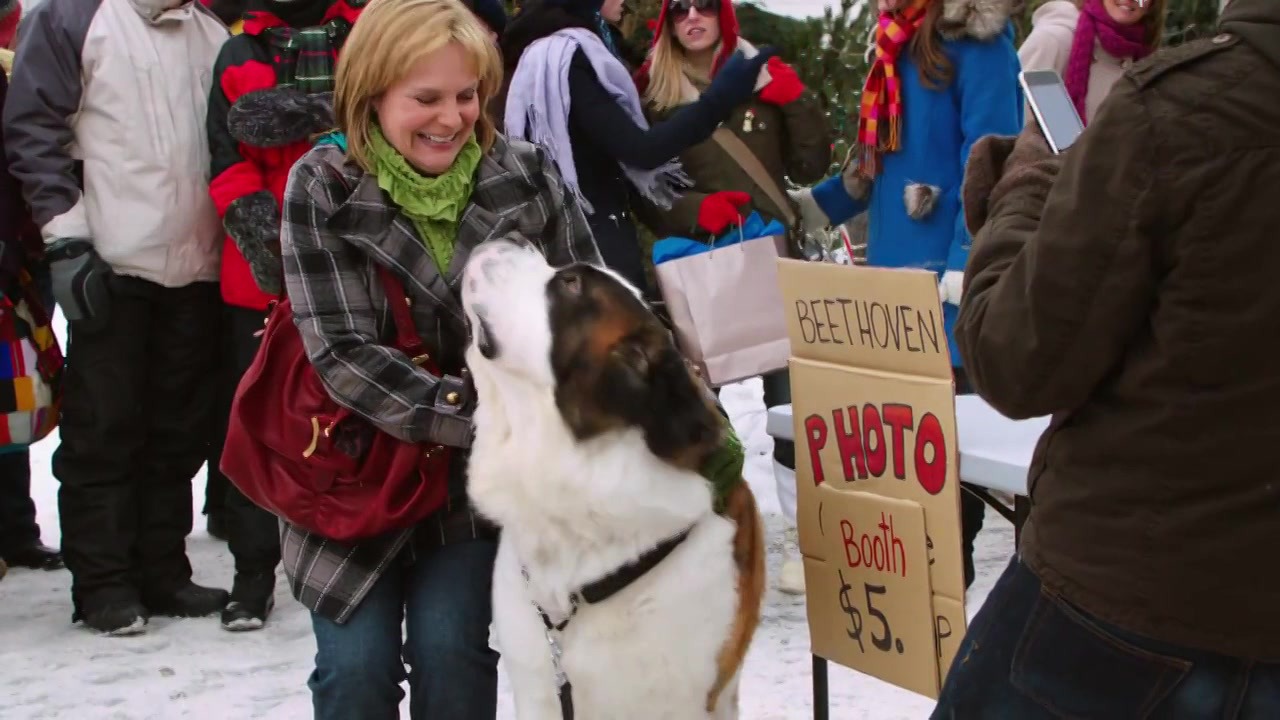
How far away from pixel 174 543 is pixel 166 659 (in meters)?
0.57

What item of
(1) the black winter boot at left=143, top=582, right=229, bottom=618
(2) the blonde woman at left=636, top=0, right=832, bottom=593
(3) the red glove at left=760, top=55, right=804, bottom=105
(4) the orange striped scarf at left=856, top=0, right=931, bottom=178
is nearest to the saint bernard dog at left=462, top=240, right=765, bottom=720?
(4) the orange striped scarf at left=856, top=0, right=931, bottom=178

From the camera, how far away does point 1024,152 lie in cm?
189

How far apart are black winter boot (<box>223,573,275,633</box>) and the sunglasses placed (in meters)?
2.58

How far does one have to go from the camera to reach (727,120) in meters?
5.01

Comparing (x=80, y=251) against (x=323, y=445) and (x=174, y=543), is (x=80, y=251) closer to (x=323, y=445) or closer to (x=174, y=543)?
(x=174, y=543)

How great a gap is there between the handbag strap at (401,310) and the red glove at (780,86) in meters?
2.46

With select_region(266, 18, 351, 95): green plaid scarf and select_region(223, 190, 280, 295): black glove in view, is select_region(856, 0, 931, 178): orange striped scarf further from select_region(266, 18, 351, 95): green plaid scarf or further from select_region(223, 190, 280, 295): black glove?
select_region(223, 190, 280, 295): black glove

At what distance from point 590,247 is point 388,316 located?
51cm

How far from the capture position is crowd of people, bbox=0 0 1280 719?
156 cm

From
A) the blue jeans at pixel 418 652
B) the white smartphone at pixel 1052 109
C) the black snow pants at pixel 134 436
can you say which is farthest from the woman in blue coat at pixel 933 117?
the black snow pants at pixel 134 436

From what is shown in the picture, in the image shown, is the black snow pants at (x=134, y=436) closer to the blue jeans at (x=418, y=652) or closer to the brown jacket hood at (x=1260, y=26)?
the blue jeans at (x=418, y=652)

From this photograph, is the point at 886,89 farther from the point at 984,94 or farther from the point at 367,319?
the point at 367,319

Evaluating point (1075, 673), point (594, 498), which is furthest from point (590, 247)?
point (1075, 673)

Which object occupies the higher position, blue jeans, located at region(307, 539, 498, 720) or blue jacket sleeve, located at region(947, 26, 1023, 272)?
blue jacket sleeve, located at region(947, 26, 1023, 272)
